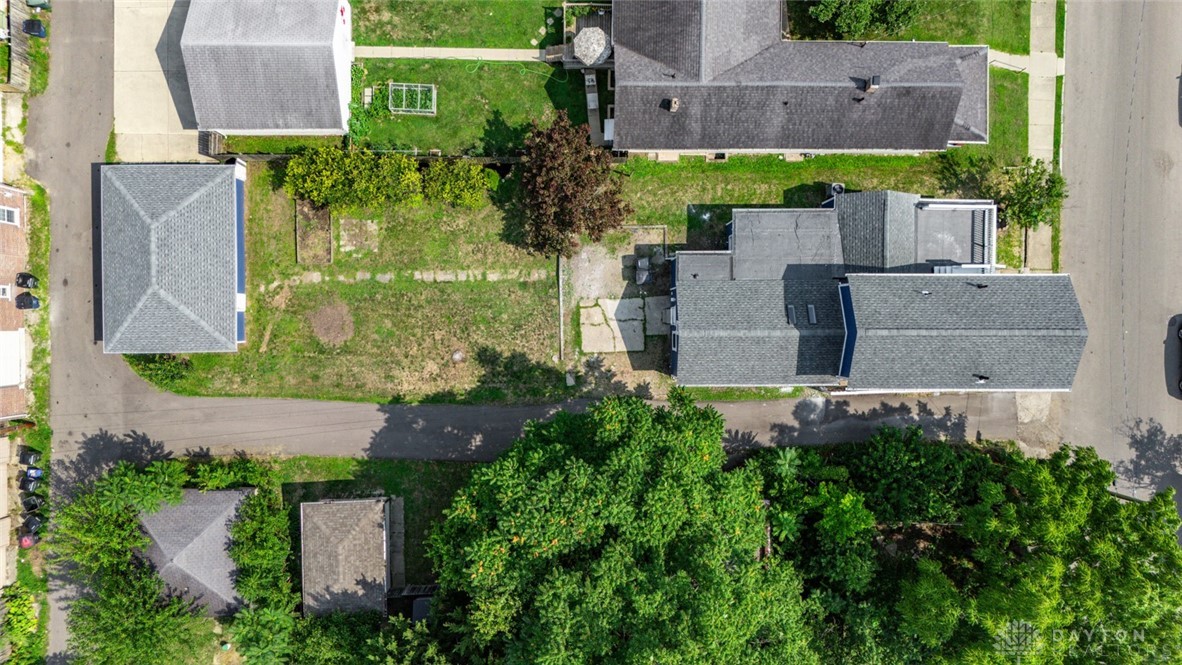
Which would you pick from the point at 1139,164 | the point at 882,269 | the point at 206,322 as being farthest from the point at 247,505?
the point at 1139,164

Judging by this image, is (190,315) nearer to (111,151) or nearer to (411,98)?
(111,151)

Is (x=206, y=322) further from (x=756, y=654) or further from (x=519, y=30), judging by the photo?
(x=756, y=654)

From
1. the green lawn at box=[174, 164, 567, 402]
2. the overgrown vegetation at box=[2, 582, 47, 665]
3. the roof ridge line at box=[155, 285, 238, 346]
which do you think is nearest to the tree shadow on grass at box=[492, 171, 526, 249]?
the green lawn at box=[174, 164, 567, 402]

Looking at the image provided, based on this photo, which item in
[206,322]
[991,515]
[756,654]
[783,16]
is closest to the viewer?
[756,654]

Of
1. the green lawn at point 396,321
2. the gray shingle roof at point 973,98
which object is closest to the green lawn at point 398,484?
the green lawn at point 396,321

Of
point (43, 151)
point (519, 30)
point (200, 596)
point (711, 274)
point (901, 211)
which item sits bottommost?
point (200, 596)

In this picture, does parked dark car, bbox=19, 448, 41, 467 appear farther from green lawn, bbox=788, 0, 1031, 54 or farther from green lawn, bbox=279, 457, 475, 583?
green lawn, bbox=788, 0, 1031, 54
